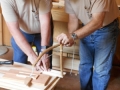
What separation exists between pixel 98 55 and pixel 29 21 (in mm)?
586

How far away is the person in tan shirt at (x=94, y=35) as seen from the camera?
142 centimetres

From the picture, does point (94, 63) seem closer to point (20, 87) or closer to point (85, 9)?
point (85, 9)

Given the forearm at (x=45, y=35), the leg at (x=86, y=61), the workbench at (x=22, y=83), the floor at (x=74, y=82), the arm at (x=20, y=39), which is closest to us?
the workbench at (x=22, y=83)

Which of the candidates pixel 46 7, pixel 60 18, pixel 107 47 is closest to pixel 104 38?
pixel 107 47

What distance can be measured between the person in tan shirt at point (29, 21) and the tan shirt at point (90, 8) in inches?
6.7

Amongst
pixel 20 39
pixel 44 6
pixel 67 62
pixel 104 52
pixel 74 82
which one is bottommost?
pixel 74 82

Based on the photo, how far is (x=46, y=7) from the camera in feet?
5.12

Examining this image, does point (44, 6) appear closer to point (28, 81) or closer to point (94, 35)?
point (94, 35)

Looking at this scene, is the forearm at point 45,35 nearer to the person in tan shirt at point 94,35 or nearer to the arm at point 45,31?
the arm at point 45,31

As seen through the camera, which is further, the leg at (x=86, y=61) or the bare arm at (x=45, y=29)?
the leg at (x=86, y=61)

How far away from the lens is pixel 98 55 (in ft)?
5.67

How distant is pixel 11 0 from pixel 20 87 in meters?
0.58

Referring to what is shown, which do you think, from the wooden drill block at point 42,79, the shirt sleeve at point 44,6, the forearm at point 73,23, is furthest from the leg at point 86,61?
the wooden drill block at point 42,79

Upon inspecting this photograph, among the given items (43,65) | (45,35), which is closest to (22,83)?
(43,65)
